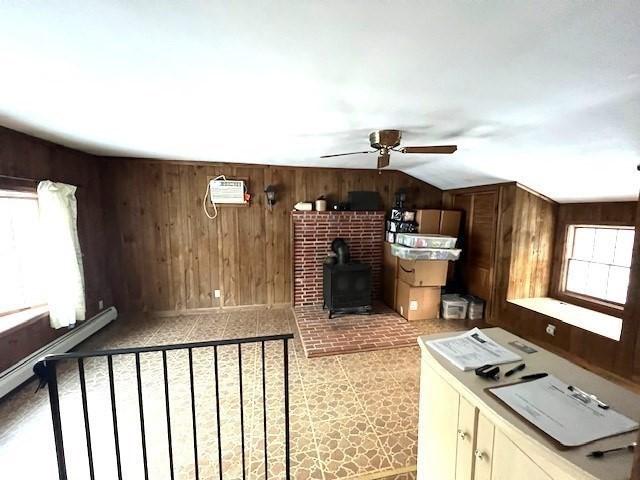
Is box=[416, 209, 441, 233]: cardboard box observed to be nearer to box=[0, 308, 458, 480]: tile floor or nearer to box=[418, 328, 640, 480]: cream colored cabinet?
box=[0, 308, 458, 480]: tile floor

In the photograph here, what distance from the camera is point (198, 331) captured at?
11.8ft

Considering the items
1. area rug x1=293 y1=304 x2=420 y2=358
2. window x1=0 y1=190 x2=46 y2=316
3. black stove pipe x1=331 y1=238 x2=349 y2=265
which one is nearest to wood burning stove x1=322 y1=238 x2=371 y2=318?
black stove pipe x1=331 y1=238 x2=349 y2=265

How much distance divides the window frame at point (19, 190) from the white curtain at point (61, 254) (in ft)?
0.19

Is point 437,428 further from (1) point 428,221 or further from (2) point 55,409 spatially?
(1) point 428,221

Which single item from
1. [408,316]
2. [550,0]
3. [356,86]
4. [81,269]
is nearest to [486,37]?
[550,0]

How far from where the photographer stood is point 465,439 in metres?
1.09

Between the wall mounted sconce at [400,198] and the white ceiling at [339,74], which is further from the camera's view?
the wall mounted sconce at [400,198]

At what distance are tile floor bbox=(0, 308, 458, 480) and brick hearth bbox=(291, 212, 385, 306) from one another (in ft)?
4.36

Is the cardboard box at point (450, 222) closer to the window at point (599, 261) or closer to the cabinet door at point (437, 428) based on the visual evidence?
the window at point (599, 261)

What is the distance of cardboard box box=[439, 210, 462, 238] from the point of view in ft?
14.0

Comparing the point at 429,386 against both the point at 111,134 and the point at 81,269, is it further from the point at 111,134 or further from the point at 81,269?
the point at 81,269

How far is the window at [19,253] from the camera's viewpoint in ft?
8.39

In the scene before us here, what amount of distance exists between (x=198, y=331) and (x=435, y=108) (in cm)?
365

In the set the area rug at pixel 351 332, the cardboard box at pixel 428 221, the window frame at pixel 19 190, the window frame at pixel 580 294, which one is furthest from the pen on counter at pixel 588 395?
the window frame at pixel 19 190
